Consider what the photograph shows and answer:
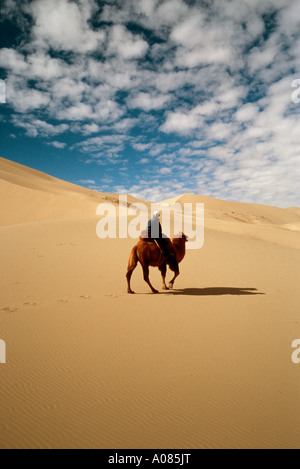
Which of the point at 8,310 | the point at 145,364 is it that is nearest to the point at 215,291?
the point at 145,364

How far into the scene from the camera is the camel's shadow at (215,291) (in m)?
6.58

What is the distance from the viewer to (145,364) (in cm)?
304

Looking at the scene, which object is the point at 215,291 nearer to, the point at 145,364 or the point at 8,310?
the point at 145,364

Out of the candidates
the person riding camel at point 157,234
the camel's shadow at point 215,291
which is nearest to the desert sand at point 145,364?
the camel's shadow at point 215,291

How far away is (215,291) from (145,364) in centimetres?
432

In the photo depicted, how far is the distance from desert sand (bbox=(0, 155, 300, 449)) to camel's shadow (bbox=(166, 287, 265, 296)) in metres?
0.03

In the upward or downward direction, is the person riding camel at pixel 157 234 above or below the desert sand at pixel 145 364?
above

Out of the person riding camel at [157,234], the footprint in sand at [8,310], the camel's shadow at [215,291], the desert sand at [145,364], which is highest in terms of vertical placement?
the person riding camel at [157,234]

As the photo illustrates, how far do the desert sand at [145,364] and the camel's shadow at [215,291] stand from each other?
0.03 metres

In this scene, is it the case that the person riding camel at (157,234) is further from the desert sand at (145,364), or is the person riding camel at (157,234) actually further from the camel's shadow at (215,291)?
the desert sand at (145,364)

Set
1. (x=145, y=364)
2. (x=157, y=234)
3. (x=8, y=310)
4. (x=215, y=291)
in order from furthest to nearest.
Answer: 1. (x=215, y=291)
2. (x=157, y=234)
3. (x=8, y=310)
4. (x=145, y=364)

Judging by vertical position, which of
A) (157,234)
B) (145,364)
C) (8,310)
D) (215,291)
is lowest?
(145,364)
